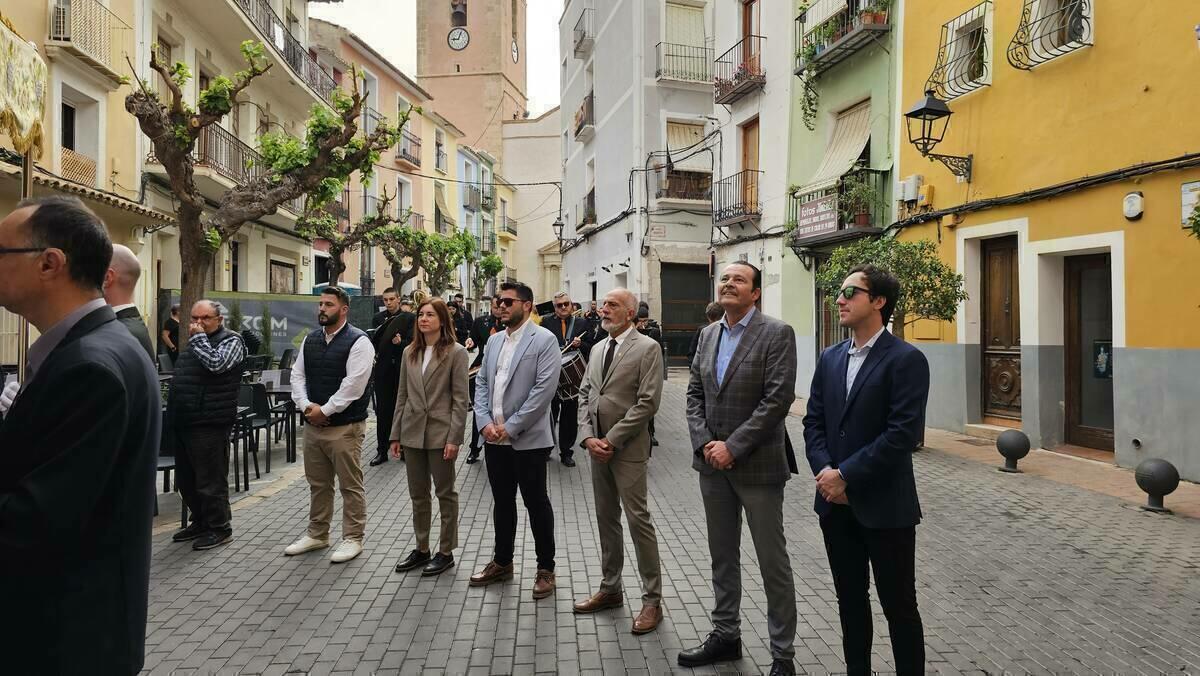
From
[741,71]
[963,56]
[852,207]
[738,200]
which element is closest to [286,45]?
[741,71]

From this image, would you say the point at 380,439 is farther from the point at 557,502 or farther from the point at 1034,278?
the point at 1034,278

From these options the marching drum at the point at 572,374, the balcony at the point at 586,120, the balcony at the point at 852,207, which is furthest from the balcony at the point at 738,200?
the balcony at the point at 586,120

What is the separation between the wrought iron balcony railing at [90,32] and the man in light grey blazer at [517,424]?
467 inches

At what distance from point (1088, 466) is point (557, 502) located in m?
6.16

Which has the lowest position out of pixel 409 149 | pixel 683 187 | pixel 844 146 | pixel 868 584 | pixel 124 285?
pixel 868 584

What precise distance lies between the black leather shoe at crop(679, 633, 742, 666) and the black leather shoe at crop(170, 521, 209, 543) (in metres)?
3.96

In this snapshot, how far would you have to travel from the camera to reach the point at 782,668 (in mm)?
3463

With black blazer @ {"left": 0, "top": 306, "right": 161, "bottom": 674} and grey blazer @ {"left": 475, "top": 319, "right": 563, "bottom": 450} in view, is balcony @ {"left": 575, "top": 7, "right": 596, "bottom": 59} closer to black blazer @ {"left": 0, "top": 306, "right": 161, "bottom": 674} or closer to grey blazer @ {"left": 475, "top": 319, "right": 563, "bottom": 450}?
grey blazer @ {"left": 475, "top": 319, "right": 563, "bottom": 450}

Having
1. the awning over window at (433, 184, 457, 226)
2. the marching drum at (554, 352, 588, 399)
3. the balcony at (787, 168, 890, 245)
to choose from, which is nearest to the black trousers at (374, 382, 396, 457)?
the marching drum at (554, 352, 588, 399)

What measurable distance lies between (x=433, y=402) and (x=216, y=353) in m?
1.83

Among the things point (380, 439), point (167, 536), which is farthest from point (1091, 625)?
point (380, 439)

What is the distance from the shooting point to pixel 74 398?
1.71m

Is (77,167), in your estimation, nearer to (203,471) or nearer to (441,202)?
(203,471)

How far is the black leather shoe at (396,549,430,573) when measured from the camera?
511 centimetres
